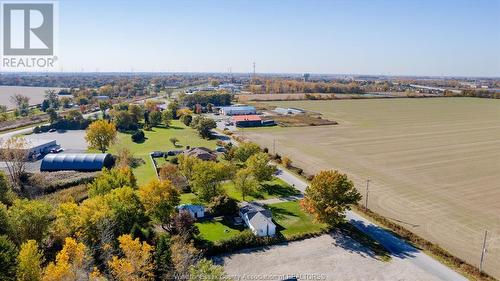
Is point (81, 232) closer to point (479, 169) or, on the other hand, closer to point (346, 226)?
point (346, 226)

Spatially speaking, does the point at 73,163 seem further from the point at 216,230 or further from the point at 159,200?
the point at 216,230

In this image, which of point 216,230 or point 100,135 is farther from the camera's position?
point 100,135

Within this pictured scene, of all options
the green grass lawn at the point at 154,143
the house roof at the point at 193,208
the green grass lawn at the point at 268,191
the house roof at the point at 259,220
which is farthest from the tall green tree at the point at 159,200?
the green grass lawn at the point at 154,143

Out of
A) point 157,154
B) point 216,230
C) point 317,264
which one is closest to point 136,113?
point 157,154

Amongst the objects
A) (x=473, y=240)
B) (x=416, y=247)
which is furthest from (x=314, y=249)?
(x=473, y=240)

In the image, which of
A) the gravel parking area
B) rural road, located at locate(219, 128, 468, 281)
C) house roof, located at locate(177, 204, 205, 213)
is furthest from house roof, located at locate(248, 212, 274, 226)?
rural road, located at locate(219, 128, 468, 281)

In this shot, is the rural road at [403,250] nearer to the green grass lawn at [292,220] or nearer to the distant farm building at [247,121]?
the green grass lawn at [292,220]

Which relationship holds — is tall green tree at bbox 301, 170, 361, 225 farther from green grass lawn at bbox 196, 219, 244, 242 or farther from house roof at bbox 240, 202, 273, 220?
green grass lawn at bbox 196, 219, 244, 242
